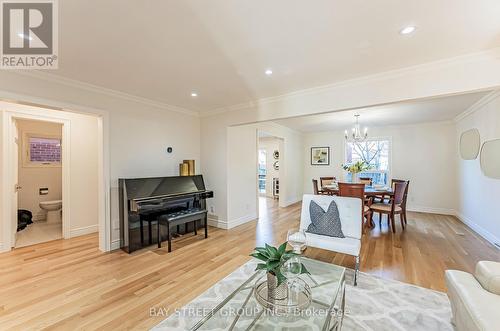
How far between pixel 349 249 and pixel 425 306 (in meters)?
0.76

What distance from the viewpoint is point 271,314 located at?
1483 millimetres

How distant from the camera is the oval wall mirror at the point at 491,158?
10.7 feet

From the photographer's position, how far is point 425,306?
1.99m

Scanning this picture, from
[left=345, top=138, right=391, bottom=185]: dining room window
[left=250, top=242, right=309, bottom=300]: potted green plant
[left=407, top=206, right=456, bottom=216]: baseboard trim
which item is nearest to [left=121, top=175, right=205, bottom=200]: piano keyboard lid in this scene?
[left=250, top=242, right=309, bottom=300]: potted green plant

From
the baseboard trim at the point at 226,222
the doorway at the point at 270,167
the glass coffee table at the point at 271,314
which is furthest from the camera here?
the doorway at the point at 270,167

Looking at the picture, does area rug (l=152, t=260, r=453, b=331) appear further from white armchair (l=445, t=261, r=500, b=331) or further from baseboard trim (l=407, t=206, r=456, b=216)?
baseboard trim (l=407, t=206, r=456, b=216)

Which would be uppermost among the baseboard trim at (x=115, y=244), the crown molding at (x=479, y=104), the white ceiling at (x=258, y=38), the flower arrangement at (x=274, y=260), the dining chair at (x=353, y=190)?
the white ceiling at (x=258, y=38)

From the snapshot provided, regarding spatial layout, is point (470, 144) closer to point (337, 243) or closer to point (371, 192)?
point (371, 192)

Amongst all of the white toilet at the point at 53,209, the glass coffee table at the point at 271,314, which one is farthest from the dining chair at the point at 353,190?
the white toilet at the point at 53,209

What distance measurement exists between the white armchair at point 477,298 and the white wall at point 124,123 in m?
4.07

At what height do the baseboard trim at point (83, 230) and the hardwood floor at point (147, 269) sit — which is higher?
the baseboard trim at point (83, 230)

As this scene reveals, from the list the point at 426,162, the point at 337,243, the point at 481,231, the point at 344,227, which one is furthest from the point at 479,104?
the point at 337,243

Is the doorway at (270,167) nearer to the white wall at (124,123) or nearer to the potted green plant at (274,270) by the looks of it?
the white wall at (124,123)

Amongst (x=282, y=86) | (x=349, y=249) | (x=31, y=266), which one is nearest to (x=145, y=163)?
(x=31, y=266)
